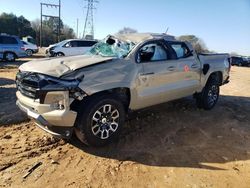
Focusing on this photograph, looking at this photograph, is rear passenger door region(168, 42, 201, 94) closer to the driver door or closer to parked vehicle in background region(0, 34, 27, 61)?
the driver door

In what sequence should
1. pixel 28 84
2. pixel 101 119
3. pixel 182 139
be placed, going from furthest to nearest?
Result: pixel 182 139 < pixel 101 119 < pixel 28 84

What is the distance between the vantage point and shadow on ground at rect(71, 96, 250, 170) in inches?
188

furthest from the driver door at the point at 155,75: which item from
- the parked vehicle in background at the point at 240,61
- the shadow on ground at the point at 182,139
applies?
the parked vehicle in background at the point at 240,61

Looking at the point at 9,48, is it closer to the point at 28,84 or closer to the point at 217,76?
the point at 217,76

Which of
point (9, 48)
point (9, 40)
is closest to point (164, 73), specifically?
point (9, 40)

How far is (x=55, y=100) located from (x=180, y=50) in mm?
3421

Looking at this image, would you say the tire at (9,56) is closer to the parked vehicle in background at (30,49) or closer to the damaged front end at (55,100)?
the parked vehicle in background at (30,49)

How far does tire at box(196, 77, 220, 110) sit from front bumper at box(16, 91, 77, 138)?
13.5 ft

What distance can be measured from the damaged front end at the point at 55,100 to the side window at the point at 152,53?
161 cm

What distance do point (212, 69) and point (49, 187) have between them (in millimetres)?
5305

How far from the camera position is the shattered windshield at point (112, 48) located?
5.66m

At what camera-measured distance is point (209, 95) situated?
25.5 ft

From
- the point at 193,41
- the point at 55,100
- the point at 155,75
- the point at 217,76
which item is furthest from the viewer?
the point at 193,41

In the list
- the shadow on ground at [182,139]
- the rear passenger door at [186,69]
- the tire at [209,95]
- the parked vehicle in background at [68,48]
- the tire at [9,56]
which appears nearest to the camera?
the shadow on ground at [182,139]
